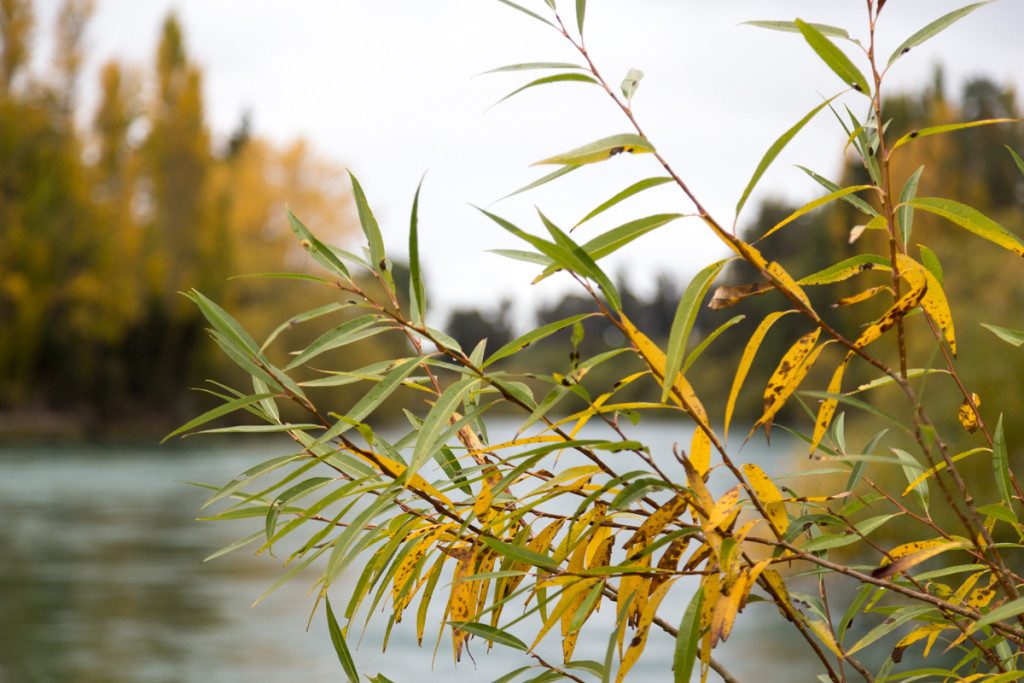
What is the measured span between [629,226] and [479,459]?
34cm

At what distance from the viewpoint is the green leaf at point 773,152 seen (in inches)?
28.1

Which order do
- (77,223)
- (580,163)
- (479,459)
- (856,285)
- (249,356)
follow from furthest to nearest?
(77,223) < (856,285) < (479,459) < (249,356) < (580,163)

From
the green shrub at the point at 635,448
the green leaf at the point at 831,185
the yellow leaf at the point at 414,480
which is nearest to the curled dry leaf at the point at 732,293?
the green shrub at the point at 635,448

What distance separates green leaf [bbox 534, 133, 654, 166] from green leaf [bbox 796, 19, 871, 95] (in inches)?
5.9

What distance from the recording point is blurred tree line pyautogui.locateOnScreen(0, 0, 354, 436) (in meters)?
21.3

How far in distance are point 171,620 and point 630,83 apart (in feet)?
22.7

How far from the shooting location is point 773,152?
29.9 inches

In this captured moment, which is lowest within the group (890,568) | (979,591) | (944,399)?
(944,399)

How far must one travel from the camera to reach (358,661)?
19.8ft

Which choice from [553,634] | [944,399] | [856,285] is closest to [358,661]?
[553,634]

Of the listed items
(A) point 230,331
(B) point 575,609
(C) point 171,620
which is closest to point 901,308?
(B) point 575,609

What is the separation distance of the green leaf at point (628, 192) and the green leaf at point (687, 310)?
0.09m

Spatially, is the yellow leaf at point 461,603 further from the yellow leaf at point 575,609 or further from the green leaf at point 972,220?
the green leaf at point 972,220

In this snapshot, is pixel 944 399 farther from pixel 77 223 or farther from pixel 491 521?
pixel 77 223
